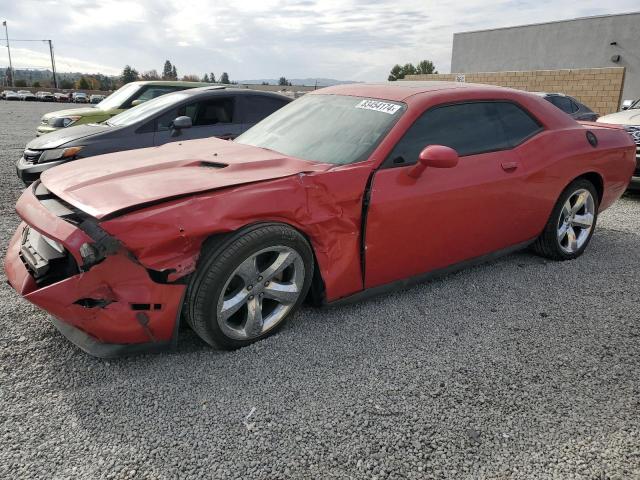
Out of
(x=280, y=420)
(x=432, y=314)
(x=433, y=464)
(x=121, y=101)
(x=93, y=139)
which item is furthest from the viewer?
(x=121, y=101)

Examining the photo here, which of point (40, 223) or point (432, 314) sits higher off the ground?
point (40, 223)

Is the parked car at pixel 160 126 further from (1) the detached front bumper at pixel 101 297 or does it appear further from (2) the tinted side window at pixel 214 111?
(1) the detached front bumper at pixel 101 297

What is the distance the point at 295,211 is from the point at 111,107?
666cm

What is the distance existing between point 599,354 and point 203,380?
7.31 ft

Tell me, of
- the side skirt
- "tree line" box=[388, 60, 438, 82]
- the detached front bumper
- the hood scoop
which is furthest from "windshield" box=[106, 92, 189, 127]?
"tree line" box=[388, 60, 438, 82]

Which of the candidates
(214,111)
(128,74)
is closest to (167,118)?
(214,111)

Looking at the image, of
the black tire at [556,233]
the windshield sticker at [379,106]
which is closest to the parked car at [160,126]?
the windshield sticker at [379,106]

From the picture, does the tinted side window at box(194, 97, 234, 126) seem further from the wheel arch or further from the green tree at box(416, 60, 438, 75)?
the green tree at box(416, 60, 438, 75)

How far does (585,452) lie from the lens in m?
2.10

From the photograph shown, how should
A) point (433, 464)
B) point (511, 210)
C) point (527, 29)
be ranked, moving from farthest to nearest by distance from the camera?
1. point (527, 29)
2. point (511, 210)
3. point (433, 464)

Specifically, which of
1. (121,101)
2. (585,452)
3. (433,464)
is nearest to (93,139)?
(121,101)

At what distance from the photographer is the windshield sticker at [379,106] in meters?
3.28

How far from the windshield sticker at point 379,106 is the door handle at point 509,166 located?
0.94 m

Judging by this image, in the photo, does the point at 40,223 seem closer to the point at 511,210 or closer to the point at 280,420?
the point at 280,420
